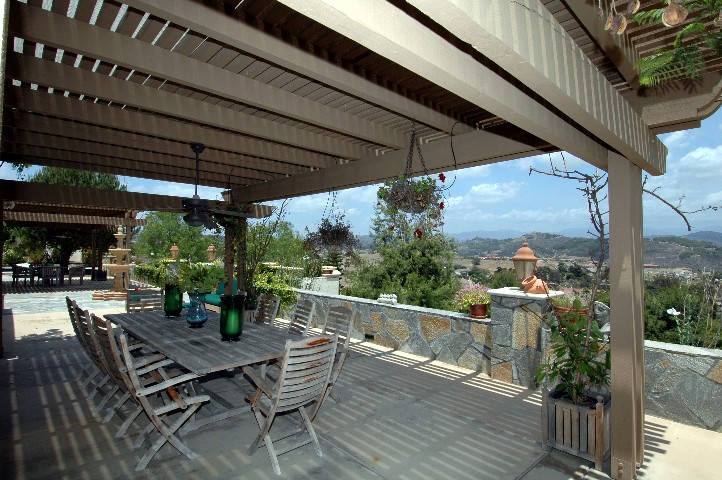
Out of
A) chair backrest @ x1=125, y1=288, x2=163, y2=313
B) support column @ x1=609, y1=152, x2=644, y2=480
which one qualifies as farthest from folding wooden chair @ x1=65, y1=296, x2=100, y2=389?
support column @ x1=609, y1=152, x2=644, y2=480

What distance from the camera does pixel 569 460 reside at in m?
2.76

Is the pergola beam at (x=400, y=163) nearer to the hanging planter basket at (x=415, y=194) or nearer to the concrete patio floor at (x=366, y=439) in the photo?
the hanging planter basket at (x=415, y=194)

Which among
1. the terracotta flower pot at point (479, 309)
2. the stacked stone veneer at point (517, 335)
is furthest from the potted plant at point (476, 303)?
the stacked stone veneer at point (517, 335)

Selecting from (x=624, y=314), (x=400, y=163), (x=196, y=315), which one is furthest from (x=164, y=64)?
(x=624, y=314)

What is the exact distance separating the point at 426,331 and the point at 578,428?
245 cm

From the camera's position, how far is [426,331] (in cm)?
512

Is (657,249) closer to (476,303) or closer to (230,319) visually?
(476,303)

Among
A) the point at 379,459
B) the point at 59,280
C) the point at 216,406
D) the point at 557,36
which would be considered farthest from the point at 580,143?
the point at 59,280

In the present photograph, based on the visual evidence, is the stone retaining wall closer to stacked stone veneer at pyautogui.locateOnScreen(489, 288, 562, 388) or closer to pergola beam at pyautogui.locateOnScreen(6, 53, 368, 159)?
stacked stone veneer at pyautogui.locateOnScreen(489, 288, 562, 388)

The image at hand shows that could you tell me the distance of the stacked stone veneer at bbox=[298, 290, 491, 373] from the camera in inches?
180

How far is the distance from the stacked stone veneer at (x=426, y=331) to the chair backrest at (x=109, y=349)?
9.32 feet

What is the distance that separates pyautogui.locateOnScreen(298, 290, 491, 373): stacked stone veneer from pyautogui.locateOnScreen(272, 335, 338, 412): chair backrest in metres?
2.33

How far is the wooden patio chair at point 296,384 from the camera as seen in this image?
2.48 metres

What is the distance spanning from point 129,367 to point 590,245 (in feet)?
10.6
